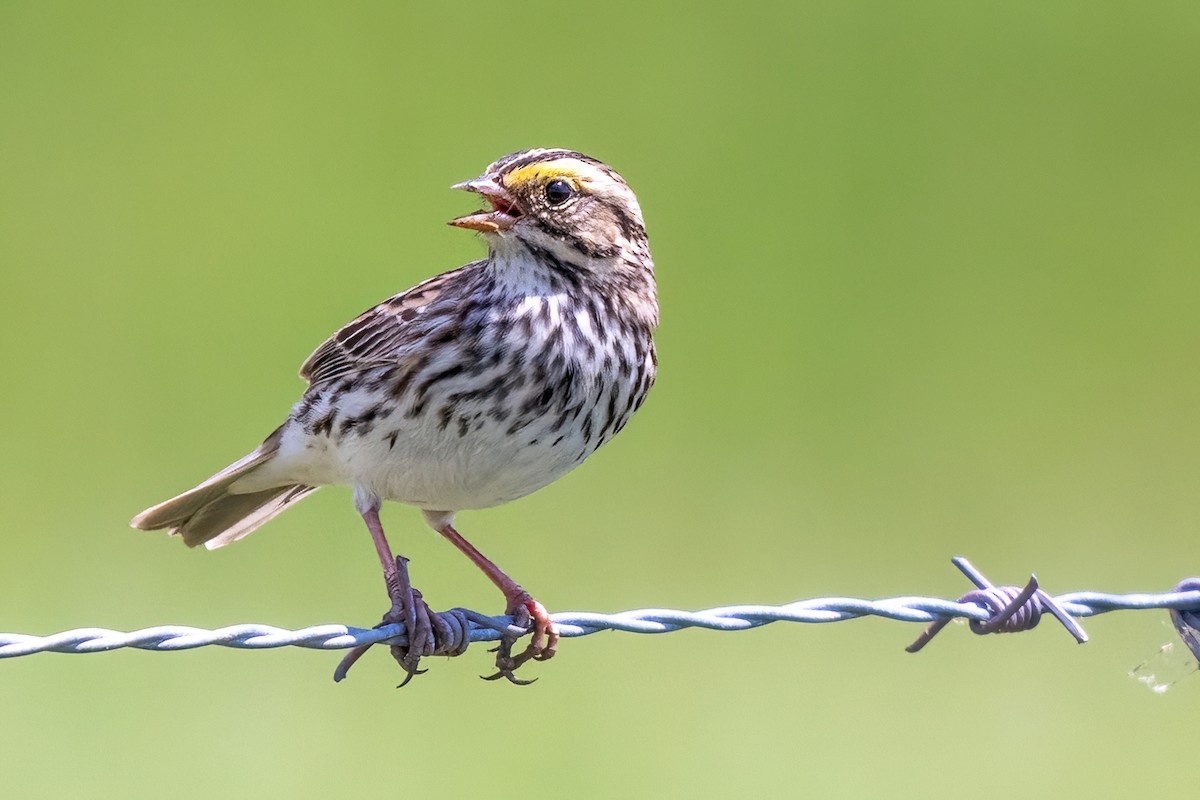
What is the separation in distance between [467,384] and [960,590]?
4.18m

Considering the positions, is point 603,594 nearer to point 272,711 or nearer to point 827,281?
point 272,711

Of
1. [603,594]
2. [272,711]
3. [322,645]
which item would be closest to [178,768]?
[272,711]

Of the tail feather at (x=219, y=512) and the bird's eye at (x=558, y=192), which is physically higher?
the bird's eye at (x=558, y=192)

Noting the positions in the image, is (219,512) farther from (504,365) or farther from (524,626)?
(504,365)

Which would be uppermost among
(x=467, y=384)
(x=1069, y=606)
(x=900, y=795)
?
(x=467, y=384)

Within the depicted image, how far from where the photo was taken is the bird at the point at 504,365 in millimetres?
5023

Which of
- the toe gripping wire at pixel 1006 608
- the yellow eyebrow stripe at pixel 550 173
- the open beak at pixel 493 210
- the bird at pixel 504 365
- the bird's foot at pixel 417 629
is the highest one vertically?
the yellow eyebrow stripe at pixel 550 173

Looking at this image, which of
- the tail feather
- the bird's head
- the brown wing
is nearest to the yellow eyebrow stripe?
the bird's head

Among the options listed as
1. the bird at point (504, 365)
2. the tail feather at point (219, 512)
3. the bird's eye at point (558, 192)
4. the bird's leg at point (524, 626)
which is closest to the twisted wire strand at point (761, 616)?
the bird at point (504, 365)

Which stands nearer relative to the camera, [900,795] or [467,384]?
[467,384]

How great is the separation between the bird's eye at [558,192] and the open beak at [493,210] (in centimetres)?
10

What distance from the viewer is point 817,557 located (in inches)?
348

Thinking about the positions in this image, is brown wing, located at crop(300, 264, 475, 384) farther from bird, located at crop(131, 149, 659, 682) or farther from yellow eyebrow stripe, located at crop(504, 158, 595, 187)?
yellow eyebrow stripe, located at crop(504, 158, 595, 187)

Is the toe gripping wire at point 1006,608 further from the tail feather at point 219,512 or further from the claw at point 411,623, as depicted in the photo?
the tail feather at point 219,512
